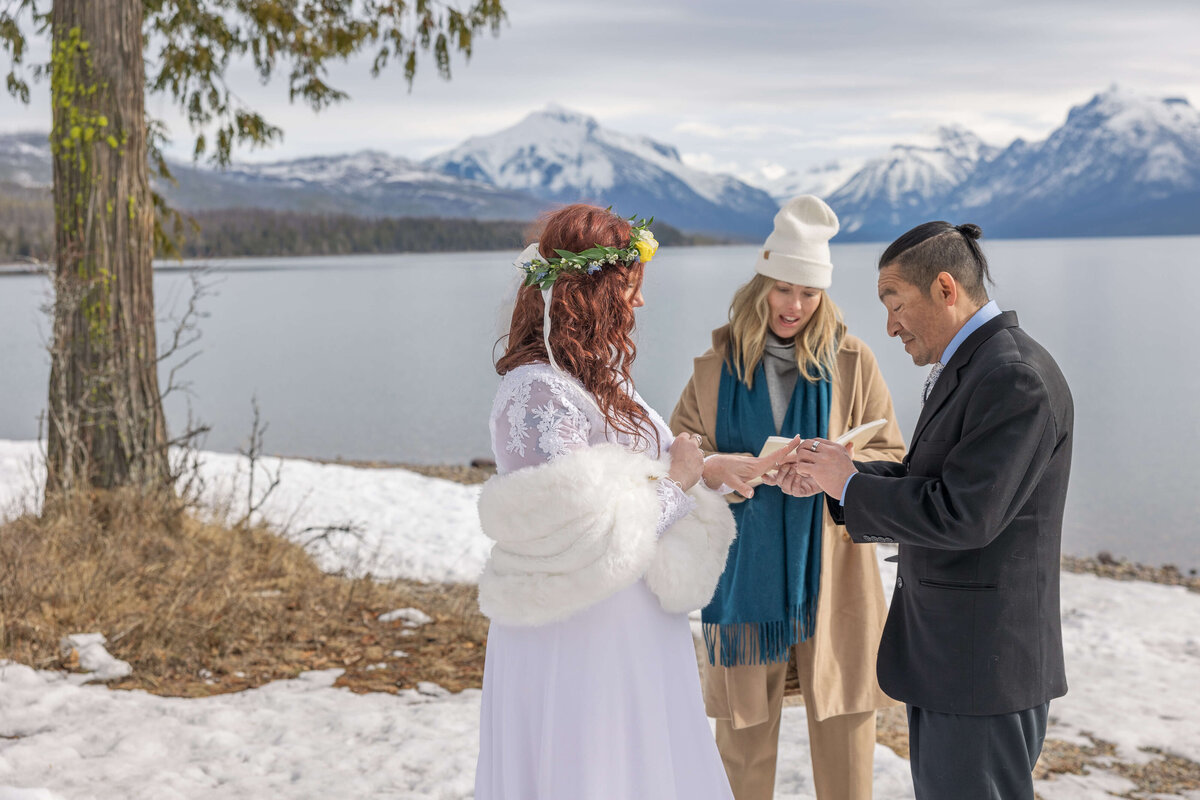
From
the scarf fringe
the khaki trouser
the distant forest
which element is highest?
the distant forest

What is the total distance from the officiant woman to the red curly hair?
34.0 inches

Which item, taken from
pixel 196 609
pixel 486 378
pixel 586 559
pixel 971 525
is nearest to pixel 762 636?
pixel 586 559

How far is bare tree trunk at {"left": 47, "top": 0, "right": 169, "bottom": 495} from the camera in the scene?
560cm

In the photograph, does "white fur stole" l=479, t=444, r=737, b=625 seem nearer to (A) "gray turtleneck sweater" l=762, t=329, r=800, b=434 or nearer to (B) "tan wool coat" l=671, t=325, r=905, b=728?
(B) "tan wool coat" l=671, t=325, r=905, b=728

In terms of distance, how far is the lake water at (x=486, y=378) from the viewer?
13.7 metres

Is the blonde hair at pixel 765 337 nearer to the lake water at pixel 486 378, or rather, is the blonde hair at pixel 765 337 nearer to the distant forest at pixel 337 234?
the lake water at pixel 486 378

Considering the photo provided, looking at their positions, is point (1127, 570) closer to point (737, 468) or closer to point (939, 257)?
point (737, 468)

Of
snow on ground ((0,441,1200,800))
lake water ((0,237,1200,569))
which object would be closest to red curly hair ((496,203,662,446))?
lake water ((0,237,1200,569))

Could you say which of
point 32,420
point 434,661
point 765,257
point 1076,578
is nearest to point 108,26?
point 434,661

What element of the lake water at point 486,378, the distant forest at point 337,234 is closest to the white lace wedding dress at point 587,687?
the lake water at point 486,378

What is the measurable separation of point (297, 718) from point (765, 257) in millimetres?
2635

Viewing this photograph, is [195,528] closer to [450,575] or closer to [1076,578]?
[450,575]

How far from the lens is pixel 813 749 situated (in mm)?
3129

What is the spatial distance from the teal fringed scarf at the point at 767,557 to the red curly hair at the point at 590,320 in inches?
33.5
